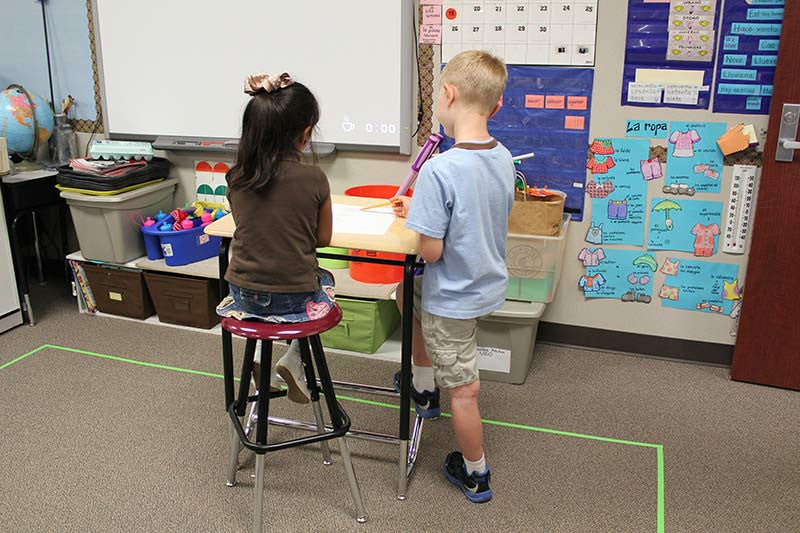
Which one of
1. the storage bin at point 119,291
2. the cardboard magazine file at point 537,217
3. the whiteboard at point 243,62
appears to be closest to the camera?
the cardboard magazine file at point 537,217

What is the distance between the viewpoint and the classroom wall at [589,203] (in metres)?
2.74

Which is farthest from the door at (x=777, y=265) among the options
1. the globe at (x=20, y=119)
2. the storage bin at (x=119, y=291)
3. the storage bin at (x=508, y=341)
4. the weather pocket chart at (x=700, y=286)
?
the globe at (x=20, y=119)

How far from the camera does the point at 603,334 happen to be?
3092mm

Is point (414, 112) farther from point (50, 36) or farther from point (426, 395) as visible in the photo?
point (50, 36)

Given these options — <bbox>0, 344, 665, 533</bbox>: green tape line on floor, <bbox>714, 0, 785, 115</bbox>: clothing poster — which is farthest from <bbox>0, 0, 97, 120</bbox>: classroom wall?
<bbox>714, 0, 785, 115</bbox>: clothing poster

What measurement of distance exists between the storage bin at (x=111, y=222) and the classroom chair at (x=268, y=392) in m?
1.53

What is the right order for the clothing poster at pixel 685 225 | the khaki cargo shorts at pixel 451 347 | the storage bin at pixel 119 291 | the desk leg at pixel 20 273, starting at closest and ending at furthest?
the khaki cargo shorts at pixel 451 347
the clothing poster at pixel 685 225
the desk leg at pixel 20 273
the storage bin at pixel 119 291

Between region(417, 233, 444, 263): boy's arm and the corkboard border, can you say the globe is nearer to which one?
the corkboard border

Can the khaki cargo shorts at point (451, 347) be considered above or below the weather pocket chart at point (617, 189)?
below

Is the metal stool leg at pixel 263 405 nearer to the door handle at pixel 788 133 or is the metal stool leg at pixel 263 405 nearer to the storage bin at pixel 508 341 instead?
the storage bin at pixel 508 341

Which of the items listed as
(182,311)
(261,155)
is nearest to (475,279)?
(261,155)

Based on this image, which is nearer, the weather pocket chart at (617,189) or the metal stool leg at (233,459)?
the metal stool leg at (233,459)

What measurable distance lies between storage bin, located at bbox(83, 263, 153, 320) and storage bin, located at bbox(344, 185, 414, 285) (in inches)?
42.1

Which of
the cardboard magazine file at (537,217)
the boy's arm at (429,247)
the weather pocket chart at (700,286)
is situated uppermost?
the boy's arm at (429,247)
